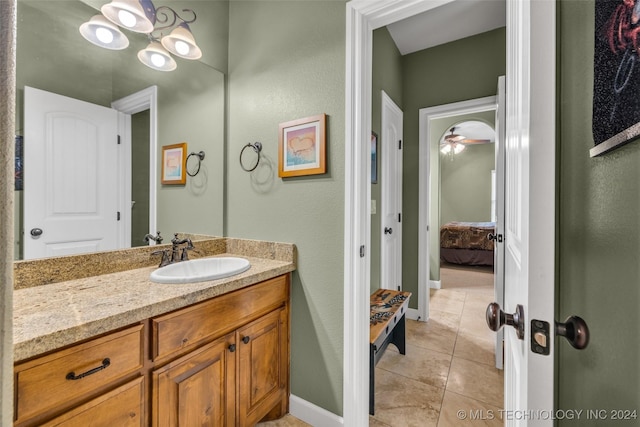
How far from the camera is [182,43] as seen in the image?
1.67 meters

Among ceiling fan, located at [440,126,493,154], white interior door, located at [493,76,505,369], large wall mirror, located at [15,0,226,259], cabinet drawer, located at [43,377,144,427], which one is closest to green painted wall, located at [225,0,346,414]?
large wall mirror, located at [15,0,226,259]

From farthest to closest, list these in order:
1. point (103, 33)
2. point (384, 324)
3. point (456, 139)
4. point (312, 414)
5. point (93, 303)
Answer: point (456, 139) → point (384, 324) → point (312, 414) → point (103, 33) → point (93, 303)

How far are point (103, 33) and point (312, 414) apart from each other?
227 centimetres

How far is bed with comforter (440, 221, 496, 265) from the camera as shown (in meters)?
5.38

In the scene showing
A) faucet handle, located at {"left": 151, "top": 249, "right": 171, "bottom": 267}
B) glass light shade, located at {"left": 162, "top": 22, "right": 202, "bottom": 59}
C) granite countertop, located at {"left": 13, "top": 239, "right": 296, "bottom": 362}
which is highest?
glass light shade, located at {"left": 162, "top": 22, "right": 202, "bottom": 59}

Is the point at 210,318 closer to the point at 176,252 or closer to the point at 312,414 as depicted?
the point at 176,252

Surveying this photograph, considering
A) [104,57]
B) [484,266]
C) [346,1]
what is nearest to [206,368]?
[104,57]

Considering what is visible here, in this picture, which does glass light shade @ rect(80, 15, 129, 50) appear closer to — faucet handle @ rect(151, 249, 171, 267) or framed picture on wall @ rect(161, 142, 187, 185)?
framed picture on wall @ rect(161, 142, 187, 185)

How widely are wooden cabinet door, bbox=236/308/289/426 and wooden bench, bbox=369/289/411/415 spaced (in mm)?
510

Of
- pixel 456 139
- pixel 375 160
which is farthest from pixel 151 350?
pixel 456 139

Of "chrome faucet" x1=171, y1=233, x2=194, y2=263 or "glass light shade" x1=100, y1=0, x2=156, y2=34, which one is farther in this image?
"chrome faucet" x1=171, y1=233, x2=194, y2=263

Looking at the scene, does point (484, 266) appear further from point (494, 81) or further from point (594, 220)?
point (594, 220)

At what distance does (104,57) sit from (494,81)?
2990 millimetres

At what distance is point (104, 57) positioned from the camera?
1371 millimetres
